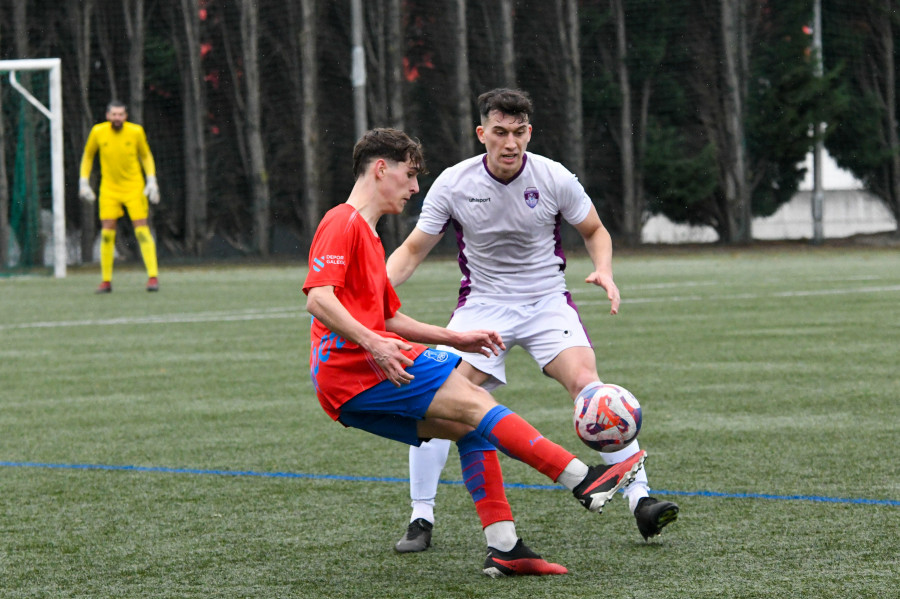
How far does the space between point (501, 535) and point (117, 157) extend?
47.7ft

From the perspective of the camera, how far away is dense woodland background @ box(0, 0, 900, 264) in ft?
115

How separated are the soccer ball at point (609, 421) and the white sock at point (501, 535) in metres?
0.44

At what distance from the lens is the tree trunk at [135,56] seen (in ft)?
113

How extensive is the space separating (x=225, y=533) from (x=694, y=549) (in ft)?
5.42

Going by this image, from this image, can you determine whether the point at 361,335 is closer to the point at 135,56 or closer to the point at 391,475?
the point at 391,475

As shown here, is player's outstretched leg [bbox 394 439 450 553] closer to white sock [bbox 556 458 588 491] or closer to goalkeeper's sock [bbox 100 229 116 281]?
white sock [bbox 556 458 588 491]

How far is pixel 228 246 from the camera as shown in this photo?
118 feet

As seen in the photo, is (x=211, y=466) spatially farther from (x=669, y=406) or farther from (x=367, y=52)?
(x=367, y=52)

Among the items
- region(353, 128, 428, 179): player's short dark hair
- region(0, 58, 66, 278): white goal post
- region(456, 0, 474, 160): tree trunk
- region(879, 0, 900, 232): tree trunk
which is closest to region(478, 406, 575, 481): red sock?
region(353, 128, 428, 179): player's short dark hair

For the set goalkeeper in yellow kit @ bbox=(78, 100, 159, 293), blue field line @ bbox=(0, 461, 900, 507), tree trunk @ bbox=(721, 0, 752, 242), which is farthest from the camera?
tree trunk @ bbox=(721, 0, 752, 242)

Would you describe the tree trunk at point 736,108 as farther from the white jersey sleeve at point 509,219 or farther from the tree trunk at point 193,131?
the white jersey sleeve at point 509,219

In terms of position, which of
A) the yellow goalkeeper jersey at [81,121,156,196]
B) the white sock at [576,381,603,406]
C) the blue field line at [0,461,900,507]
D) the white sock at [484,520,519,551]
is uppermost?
the yellow goalkeeper jersey at [81,121,156,196]

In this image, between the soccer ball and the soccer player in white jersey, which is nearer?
the soccer ball

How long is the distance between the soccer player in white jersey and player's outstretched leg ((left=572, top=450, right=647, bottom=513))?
3.38 feet
